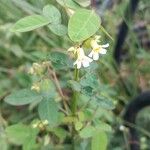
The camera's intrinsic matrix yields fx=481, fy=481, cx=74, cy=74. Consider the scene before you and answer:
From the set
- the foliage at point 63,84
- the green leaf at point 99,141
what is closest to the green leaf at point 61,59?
the foliage at point 63,84

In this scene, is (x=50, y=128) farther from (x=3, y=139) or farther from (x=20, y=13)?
(x=20, y=13)

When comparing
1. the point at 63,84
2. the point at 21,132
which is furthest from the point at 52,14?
the point at 63,84

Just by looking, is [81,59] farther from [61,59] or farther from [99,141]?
[99,141]

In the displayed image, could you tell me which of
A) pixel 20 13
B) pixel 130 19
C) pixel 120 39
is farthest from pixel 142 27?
pixel 20 13

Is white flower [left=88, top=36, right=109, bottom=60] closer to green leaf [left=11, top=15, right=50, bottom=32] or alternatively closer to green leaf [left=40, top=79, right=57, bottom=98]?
green leaf [left=11, top=15, right=50, bottom=32]

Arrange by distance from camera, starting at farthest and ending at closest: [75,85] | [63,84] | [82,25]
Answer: [63,84], [75,85], [82,25]

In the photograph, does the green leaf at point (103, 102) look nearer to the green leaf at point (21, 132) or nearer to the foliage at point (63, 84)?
the foliage at point (63, 84)
